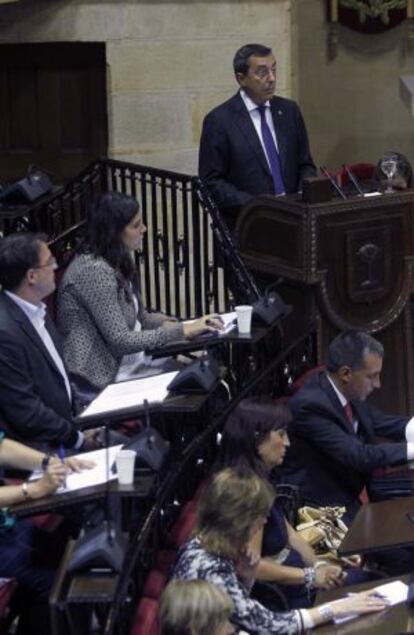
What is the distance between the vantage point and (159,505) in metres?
4.66

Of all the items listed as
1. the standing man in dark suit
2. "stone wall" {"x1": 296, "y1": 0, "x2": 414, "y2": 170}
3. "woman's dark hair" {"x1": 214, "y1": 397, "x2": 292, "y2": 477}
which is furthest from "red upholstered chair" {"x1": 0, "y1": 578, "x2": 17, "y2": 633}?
"stone wall" {"x1": 296, "y1": 0, "x2": 414, "y2": 170}

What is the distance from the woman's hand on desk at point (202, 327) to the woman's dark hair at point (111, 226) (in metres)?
0.39

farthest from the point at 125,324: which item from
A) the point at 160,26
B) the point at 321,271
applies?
the point at 160,26

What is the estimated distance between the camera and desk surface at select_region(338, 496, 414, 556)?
4.75 metres

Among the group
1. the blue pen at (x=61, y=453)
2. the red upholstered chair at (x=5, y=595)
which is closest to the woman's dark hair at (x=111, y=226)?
the blue pen at (x=61, y=453)

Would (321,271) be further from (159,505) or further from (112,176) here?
(159,505)

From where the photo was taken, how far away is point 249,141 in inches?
288

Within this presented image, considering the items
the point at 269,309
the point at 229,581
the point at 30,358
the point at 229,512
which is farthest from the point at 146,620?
the point at 269,309

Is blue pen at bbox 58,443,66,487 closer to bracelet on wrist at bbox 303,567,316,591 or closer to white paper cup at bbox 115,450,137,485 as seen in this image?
white paper cup at bbox 115,450,137,485

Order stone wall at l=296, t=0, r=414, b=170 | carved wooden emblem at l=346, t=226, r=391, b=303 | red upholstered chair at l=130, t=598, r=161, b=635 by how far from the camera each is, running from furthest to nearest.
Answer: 1. stone wall at l=296, t=0, r=414, b=170
2. carved wooden emblem at l=346, t=226, r=391, b=303
3. red upholstered chair at l=130, t=598, r=161, b=635

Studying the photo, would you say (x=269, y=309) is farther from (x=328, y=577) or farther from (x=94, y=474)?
(x=94, y=474)

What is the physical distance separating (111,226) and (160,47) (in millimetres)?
3420

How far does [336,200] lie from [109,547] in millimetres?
3046

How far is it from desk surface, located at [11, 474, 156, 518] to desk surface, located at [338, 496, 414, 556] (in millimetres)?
776
